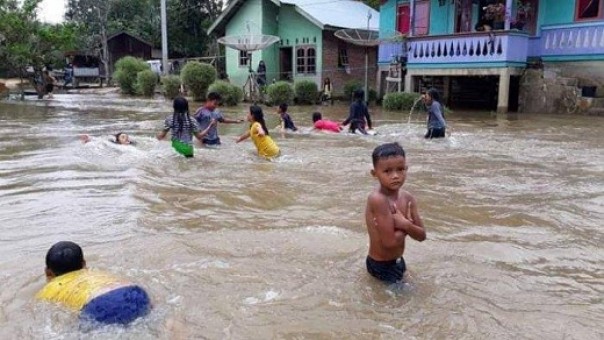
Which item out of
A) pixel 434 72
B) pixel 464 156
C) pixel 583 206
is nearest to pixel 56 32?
pixel 434 72

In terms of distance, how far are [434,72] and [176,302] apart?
655 inches

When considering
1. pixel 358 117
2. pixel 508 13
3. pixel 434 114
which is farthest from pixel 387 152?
pixel 508 13

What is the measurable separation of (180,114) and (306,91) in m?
14.8

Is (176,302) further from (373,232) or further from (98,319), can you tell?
(373,232)

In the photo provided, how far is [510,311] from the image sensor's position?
350 cm

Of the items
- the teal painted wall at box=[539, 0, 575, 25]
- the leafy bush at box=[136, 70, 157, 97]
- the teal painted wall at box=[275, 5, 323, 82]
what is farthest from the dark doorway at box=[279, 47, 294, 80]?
the teal painted wall at box=[539, 0, 575, 25]

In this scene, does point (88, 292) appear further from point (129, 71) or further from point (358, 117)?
point (129, 71)

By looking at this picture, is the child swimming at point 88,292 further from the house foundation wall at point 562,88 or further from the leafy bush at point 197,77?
the leafy bush at point 197,77

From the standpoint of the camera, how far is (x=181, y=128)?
28.9 ft

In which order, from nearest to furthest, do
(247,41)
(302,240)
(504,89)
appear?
1. (302,240)
2. (504,89)
3. (247,41)

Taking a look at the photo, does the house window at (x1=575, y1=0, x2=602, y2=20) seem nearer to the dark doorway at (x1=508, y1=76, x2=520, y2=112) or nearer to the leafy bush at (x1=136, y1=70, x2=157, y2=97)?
the dark doorway at (x1=508, y1=76, x2=520, y2=112)

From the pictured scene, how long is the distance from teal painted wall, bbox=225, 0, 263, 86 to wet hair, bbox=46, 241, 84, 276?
80.1 feet

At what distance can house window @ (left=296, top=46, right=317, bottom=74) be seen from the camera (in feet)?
85.8

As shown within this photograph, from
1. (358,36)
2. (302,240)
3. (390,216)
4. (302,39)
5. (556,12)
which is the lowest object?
(302,240)
